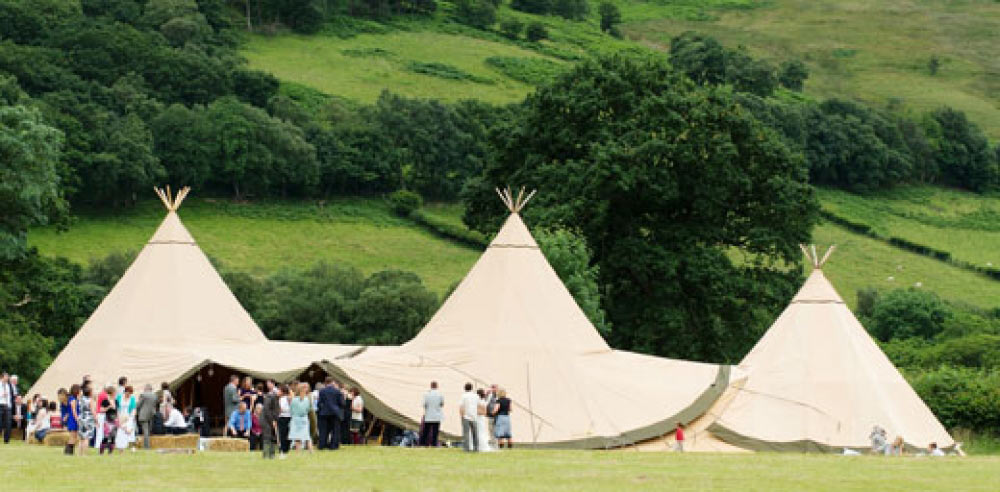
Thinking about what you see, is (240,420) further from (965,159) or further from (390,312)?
(965,159)

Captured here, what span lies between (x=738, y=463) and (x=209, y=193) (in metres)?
80.0

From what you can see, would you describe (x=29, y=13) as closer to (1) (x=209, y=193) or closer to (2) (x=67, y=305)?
(1) (x=209, y=193)

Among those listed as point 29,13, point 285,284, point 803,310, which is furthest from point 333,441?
point 29,13

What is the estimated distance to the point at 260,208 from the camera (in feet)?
343

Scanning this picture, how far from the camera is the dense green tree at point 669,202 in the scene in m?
57.4

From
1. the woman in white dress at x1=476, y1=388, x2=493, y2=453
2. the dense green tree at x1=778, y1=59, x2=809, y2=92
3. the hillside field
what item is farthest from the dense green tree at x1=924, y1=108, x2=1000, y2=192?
the woman in white dress at x1=476, y1=388, x2=493, y2=453

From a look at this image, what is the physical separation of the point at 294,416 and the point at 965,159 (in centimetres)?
11906

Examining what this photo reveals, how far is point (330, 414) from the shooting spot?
107 feet

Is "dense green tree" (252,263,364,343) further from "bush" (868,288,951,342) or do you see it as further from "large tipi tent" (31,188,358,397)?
"bush" (868,288,951,342)

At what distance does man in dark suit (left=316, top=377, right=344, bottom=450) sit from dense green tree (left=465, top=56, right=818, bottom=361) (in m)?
24.0

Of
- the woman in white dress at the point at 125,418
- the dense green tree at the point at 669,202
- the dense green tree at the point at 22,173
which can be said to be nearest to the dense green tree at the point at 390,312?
the dense green tree at the point at 669,202

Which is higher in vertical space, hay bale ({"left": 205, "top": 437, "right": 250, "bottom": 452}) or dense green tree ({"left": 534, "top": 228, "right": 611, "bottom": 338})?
dense green tree ({"left": 534, "top": 228, "right": 611, "bottom": 338})

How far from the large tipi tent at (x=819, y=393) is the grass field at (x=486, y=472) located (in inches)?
271

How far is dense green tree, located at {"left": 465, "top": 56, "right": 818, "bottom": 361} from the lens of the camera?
188ft
